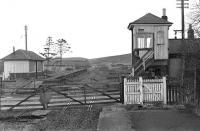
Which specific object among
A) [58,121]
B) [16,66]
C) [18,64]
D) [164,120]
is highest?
[18,64]

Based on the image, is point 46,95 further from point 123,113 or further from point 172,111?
point 172,111

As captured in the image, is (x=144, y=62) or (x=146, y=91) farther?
(x=144, y=62)

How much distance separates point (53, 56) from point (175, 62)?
57.2m

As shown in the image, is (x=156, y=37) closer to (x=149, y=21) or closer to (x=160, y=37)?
(x=160, y=37)

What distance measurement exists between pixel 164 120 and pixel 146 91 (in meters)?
3.66

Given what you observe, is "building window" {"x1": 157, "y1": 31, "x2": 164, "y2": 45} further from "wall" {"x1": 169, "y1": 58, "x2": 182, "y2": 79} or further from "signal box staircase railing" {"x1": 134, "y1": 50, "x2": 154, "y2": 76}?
"wall" {"x1": 169, "y1": 58, "x2": 182, "y2": 79}

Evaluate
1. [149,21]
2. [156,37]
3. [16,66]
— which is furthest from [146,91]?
[16,66]

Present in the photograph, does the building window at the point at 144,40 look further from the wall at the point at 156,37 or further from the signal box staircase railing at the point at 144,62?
the signal box staircase railing at the point at 144,62

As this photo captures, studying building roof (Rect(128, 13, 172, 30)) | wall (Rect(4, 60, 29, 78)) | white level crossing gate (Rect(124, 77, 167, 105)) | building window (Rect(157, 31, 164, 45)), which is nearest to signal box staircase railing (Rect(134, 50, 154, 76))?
building window (Rect(157, 31, 164, 45))

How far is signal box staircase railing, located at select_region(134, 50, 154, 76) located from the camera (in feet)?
63.2

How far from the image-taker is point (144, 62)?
752 inches

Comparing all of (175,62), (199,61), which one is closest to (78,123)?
(199,61)

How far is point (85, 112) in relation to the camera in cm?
1255

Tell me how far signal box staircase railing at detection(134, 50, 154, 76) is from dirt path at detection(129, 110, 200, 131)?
7371mm
